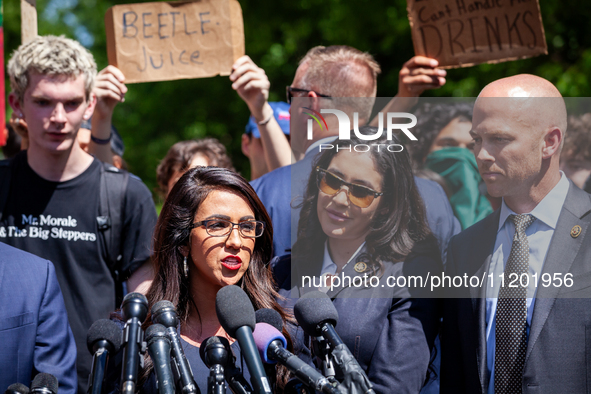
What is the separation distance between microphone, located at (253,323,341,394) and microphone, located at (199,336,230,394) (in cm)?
12

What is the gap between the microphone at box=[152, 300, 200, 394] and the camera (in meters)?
2.04

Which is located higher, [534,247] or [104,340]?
[534,247]

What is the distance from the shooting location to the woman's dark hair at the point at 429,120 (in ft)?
10.4

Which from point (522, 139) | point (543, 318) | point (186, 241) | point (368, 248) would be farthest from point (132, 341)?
point (522, 139)

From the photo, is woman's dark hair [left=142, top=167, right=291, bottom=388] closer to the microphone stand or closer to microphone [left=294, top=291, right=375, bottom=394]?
microphone [left=294, top=291, right=375, bottom=394]

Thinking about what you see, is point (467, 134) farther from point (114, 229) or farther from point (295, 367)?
point (114, 229)

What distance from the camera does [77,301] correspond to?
376 centimetres

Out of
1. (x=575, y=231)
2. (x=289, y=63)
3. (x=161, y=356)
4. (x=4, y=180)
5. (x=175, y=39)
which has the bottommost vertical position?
(x=161, y=356)

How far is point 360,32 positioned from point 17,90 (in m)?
7.69

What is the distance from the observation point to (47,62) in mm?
3814

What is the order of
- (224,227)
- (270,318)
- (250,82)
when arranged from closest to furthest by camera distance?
(270,318) → (224,227) → (250,82)

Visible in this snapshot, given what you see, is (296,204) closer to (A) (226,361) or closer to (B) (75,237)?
(A) (226,361)

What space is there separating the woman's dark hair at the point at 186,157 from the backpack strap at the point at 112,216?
130cm

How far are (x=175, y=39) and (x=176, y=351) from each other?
8.76ft
